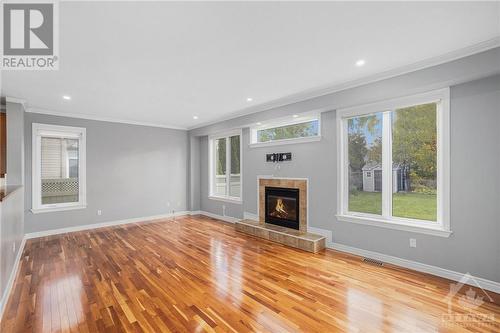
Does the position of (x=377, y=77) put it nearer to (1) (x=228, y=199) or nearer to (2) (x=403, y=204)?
(2) (x=403, y=204)

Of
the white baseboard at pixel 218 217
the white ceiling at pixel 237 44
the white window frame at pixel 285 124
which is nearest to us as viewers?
the white ceiling at pixel 237 44

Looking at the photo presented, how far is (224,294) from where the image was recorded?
102 inches

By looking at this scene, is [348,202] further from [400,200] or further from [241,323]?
[241,323]

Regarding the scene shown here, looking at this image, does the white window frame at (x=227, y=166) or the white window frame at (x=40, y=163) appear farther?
the white window frame at (x=227, y=166)

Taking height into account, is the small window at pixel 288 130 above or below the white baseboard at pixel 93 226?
above

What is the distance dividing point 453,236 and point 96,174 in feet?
22.7

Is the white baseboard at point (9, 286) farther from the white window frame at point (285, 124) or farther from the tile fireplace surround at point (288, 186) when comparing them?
the white window frame at point (285, 124)

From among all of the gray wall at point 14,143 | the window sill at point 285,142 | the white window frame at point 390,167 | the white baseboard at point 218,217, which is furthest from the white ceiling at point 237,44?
the white baseboard at point 218,217

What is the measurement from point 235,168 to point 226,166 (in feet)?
1.12

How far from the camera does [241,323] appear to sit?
2096 mm

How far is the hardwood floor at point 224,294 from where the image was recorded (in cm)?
209

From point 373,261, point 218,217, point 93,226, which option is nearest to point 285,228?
point 373,261

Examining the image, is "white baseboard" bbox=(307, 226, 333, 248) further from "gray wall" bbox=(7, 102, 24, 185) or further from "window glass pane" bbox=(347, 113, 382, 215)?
"gray wall" bbox=(7, 102, 24, 185)

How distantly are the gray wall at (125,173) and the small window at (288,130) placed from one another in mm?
2821
